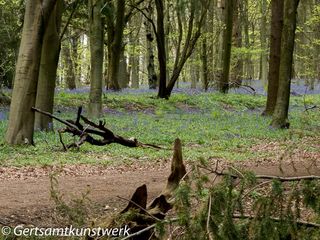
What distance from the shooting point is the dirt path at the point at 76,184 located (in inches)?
243

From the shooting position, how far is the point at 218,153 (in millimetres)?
11070

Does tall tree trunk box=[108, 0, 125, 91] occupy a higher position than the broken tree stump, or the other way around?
tall tree trunk box=[108, 0, 125, 91]

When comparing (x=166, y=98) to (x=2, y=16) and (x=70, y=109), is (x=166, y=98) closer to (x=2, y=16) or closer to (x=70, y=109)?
(x=70, y=109)

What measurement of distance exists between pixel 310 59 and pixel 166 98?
20.8m

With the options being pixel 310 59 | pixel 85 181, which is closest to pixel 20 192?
pixel 85 181

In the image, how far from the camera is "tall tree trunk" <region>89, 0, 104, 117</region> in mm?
16094

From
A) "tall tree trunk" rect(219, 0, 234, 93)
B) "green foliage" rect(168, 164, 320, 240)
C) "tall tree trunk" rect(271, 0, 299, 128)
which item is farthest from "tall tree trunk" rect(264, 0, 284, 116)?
"green foliage" rect(168, 164, 320, 240)

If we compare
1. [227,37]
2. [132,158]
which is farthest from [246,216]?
[227,37]

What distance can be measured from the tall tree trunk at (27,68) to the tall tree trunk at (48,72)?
271 centimetres

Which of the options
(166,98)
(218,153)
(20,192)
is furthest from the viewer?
(166,98)

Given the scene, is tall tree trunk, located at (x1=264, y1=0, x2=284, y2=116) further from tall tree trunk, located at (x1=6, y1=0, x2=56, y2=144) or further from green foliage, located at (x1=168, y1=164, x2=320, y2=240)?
green foliage, located at (x1=168, y1=164, x2=320, y2=240)

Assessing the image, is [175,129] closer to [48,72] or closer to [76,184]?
[48,72]

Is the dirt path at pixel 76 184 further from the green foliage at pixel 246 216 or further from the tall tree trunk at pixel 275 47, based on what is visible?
the tall tree trunk at pixel 275 47

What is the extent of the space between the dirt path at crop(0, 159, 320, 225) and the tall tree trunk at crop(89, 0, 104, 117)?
7.30 metres
